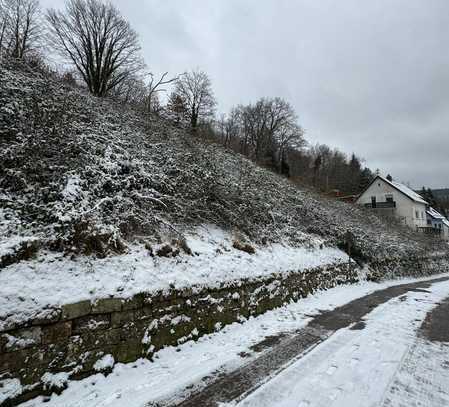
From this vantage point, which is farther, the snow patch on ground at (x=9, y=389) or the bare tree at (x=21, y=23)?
the bare tree at (x=21, y=23)

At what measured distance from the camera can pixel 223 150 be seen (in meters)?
13.7

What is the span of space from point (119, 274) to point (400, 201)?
1444 inches

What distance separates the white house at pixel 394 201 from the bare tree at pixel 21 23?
1325 inches

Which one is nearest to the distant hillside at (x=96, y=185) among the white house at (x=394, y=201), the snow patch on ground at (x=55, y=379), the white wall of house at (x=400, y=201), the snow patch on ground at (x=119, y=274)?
the snow patch on ground at (x=119, y=274)

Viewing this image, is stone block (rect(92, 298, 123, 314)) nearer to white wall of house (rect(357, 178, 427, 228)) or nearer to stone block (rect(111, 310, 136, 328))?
stone block (rect(111, 310, 136, 328))

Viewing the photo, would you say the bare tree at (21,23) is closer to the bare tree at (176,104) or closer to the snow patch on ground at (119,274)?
the bare tree at (176,104)

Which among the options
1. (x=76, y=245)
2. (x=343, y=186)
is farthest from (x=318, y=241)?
(x=343, y=186)

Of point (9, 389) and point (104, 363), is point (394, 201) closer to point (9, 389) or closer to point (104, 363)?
point (104, 363)

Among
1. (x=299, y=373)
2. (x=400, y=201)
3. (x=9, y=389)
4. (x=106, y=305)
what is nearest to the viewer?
(x=9, y=389)

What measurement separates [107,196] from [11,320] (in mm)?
2580

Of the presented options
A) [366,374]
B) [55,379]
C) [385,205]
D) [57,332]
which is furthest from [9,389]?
[385,205]

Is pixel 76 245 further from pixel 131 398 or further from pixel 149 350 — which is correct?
pixel 131 398

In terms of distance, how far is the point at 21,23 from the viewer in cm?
1356

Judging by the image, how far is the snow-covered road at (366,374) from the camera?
108 inches
